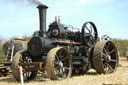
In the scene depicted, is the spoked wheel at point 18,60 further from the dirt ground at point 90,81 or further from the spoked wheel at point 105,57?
the spoked wheel at point 105,57

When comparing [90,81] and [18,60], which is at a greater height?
[18,60]

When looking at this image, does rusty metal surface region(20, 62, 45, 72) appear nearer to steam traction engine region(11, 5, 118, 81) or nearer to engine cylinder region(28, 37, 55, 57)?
steam traction engine region(11, 5, 118, 81)

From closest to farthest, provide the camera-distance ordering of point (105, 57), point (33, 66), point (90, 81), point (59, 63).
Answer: point (90, 81) → point (33, 66) → point (59, 63) → point (105, 57)

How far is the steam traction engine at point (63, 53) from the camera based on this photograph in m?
8.38

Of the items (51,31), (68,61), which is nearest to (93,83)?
(68,61)

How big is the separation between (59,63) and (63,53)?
0.63 meters

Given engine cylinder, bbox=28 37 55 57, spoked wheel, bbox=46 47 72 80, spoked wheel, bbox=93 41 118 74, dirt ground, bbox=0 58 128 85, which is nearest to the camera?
dirt ground, bbox=0 58 128 85

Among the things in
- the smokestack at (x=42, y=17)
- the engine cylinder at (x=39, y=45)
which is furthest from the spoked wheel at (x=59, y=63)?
the smokestack at (x=42, y=17)

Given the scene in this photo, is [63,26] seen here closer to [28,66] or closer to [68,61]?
[68,61]

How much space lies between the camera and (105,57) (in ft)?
33.3

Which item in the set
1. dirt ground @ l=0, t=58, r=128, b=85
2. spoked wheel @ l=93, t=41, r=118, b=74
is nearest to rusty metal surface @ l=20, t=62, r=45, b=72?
dirt ground @ l=0, t=58, r=128, b=85

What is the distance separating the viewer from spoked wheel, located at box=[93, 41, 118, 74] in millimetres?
9555

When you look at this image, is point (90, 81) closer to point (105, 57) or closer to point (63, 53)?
point (63, 53)

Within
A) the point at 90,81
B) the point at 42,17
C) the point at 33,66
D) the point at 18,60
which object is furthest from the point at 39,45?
the point at 90,81
